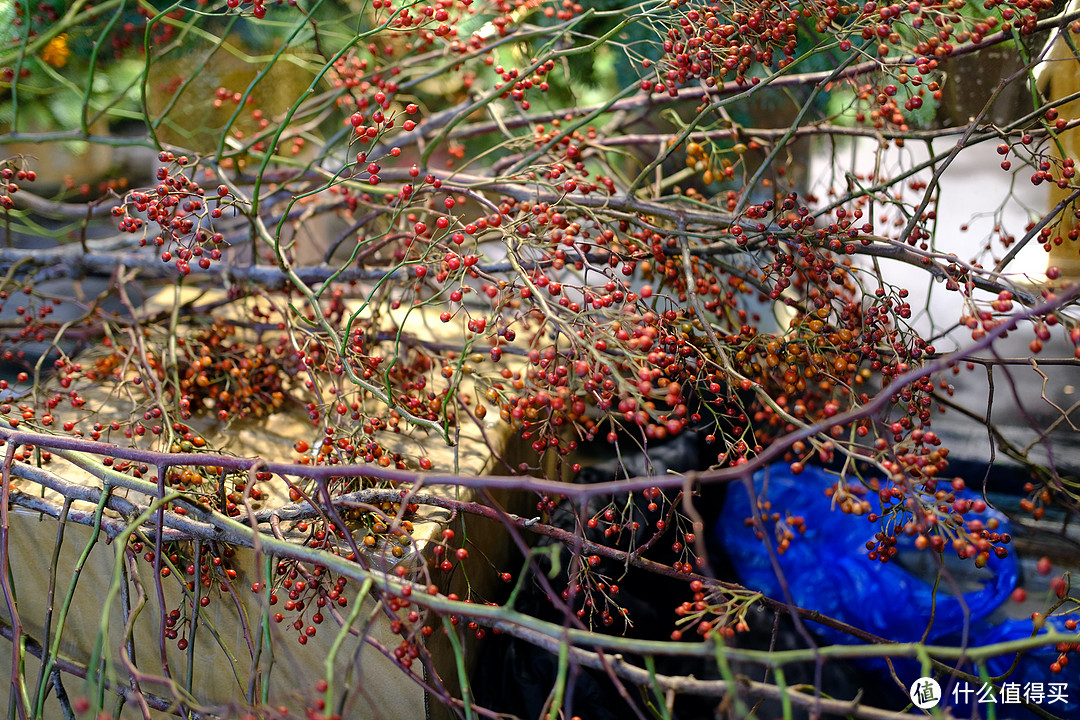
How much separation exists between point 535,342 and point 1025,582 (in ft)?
3.91

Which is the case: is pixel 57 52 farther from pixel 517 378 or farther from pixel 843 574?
pixel 843 574

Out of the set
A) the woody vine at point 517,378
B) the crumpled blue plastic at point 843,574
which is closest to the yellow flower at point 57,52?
the woody vine at point 517,378

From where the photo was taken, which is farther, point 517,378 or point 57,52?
point 57,52

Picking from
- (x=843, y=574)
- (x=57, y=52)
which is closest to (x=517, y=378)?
(x=843, y=574)

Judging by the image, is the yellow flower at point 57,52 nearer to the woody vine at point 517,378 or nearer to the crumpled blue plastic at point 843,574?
the woody vine at point 517,378

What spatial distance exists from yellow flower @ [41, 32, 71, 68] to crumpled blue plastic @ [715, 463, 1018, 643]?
1752mm

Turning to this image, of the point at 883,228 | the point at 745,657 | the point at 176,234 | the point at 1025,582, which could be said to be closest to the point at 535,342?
the point at 745,657

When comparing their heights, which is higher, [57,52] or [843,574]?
[57,52]

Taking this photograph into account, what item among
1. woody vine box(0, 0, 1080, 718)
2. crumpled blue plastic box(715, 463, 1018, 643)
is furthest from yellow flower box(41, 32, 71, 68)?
crumpled blue plastic box(715, 463, 1018, 643)

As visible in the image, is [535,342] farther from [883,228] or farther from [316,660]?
[883,228]

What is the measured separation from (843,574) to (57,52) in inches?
79.0

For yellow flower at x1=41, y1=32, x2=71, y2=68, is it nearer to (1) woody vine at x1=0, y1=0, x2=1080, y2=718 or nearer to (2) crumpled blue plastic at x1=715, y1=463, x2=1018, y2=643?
(1) woody vine at x1=0, y1=0, x2=1080, y2=718

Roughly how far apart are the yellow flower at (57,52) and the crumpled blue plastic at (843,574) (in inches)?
69.0

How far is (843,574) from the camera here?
140 cm
